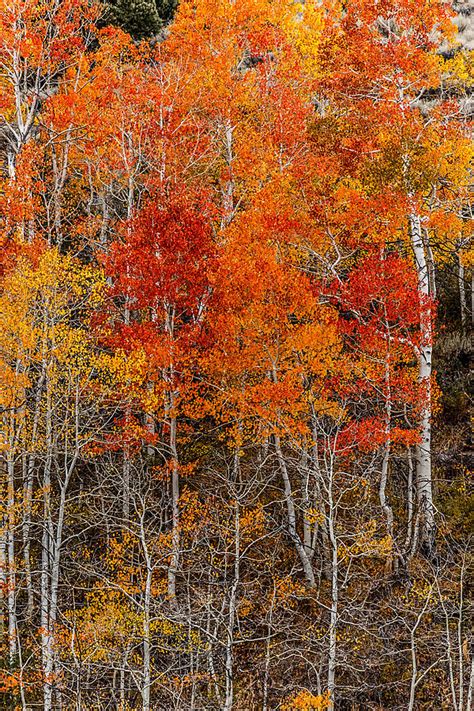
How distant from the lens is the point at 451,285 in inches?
1005

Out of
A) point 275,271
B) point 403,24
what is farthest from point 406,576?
point 403,24

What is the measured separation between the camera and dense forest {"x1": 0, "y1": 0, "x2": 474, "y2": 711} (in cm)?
1348

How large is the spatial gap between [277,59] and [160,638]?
22.8 meters

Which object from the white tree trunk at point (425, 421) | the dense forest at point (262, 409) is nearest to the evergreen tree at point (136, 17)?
the dense forest at point (262, 409)

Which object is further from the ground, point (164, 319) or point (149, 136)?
point (149, 136)

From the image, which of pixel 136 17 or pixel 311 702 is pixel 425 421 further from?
pixel 136 17

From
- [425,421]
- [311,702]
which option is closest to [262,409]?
[425,421]

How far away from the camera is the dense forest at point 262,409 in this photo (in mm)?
13484

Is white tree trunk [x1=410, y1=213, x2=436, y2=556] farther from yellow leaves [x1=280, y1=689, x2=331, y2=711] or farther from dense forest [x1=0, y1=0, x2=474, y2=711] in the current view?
yellow leaves [x1=280, y1=689, x2=331, y2=711]

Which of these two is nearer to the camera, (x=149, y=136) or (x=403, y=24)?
(x=403, y=24)

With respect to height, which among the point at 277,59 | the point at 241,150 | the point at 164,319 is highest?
the point at 277,59

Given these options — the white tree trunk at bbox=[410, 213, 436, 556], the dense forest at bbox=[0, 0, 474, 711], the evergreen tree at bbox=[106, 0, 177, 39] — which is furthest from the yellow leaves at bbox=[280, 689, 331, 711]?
the evergreen tree at bbox=[106, 0, 177, 39]

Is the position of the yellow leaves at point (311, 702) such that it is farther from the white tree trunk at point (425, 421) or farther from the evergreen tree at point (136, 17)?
the evergreen tree at point (136, 17)

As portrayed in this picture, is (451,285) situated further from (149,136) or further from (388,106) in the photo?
(149,136)
